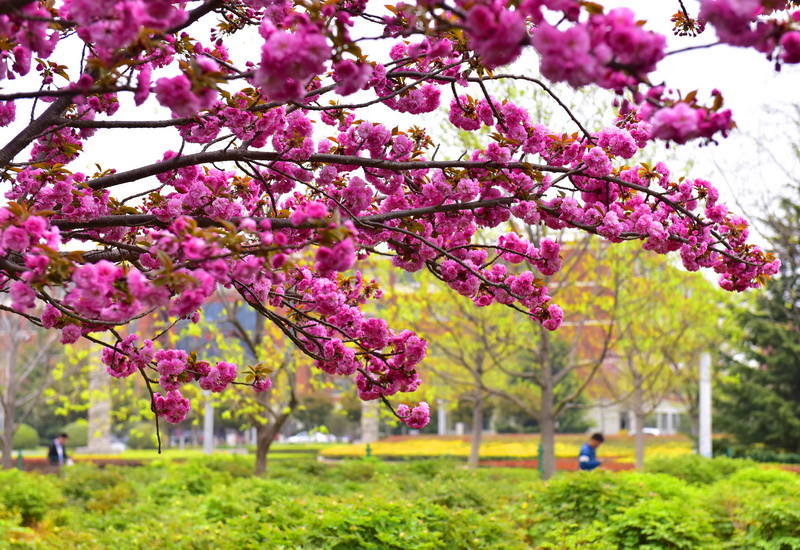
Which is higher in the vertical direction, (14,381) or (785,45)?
(785,45)

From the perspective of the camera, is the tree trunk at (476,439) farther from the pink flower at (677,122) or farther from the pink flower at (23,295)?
the pink flower at (677,122)

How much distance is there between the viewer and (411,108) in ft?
12.3

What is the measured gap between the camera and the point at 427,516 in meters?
6.41

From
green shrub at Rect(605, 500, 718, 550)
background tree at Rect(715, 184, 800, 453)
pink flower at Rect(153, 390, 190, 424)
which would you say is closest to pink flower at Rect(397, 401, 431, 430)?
pink flower at Rect(153, 390, 190, 424)

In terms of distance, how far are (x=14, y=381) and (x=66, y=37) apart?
15.4 metres

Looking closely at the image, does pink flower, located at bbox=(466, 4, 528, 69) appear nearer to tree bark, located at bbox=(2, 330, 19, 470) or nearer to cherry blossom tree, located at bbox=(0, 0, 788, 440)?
cherry blossom tree, located at bbox=(0, 0, 788, 440)

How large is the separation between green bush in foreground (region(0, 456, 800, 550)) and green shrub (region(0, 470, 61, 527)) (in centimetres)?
1

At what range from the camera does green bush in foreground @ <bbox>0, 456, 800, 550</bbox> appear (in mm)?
5988

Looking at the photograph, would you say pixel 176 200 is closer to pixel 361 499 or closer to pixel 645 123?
pixel 645 123

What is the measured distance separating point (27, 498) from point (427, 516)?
6.11 metres

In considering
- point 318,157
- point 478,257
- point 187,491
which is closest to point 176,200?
point 318,157

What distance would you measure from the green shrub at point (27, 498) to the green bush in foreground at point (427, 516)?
0.04 feet

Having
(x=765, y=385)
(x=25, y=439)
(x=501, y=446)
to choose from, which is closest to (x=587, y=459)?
(x=765, y=385)

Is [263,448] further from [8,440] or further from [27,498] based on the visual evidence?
[8,440]
